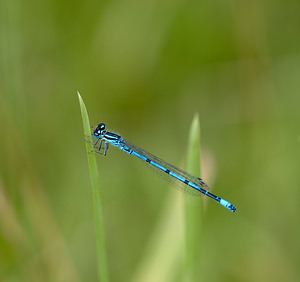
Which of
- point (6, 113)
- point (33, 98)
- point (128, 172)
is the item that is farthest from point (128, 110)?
point (6, 113)

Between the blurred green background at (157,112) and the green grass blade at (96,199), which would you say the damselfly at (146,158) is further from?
the green grass blade at (96,199)

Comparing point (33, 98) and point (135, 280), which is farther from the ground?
point (33, 98)

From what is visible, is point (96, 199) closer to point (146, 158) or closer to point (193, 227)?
point (193, 227)

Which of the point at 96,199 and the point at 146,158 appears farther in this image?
the point at 146,158

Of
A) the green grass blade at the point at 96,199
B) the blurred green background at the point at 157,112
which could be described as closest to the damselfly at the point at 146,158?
the blurred green background at the point at 157,112

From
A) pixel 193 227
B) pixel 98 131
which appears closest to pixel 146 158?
pixel 98 131

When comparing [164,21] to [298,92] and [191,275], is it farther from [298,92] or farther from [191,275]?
[191,275]
